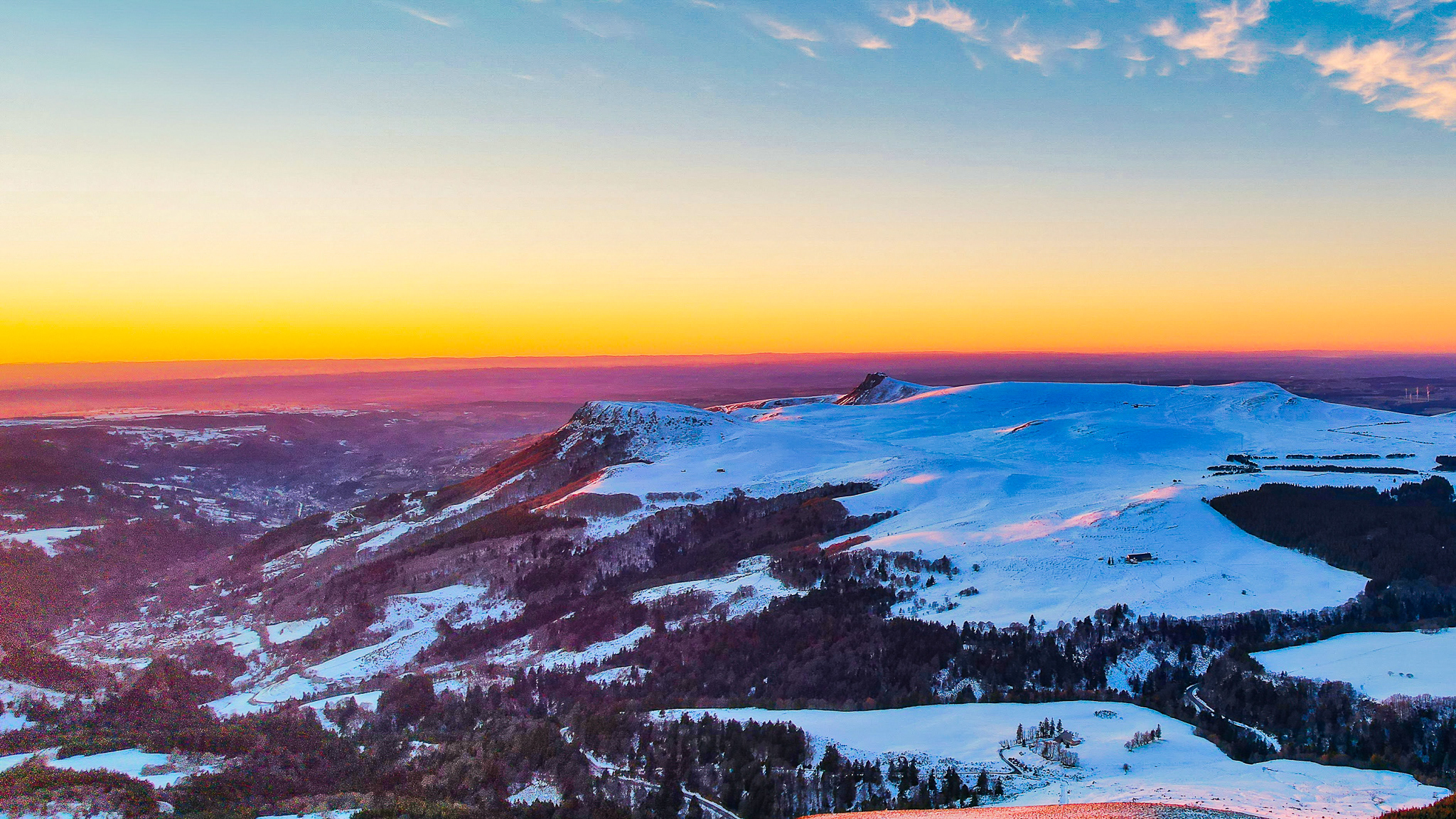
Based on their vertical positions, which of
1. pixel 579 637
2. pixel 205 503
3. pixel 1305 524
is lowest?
pixel 205 503

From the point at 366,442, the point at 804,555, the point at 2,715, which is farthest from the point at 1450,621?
the point at 366,442

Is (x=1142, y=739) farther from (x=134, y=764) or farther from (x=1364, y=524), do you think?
(x=1364, y=524)

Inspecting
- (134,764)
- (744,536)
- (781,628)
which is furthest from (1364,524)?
(134,764)

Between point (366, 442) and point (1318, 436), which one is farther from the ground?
point (1318, 436)

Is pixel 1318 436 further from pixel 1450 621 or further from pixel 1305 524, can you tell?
pixel 1450 621

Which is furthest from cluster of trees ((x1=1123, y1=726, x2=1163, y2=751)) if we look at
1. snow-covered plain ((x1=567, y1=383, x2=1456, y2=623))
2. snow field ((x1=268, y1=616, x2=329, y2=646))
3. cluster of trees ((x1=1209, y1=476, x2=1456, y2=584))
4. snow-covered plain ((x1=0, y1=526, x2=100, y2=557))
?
snow-covered plain ((x1=0, y1=526, x2=100, y2=557))

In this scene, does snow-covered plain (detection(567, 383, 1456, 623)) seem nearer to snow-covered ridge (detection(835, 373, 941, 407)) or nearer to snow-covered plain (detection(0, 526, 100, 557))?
snow-covered ridge (detection(835, 373, 941, 407))
